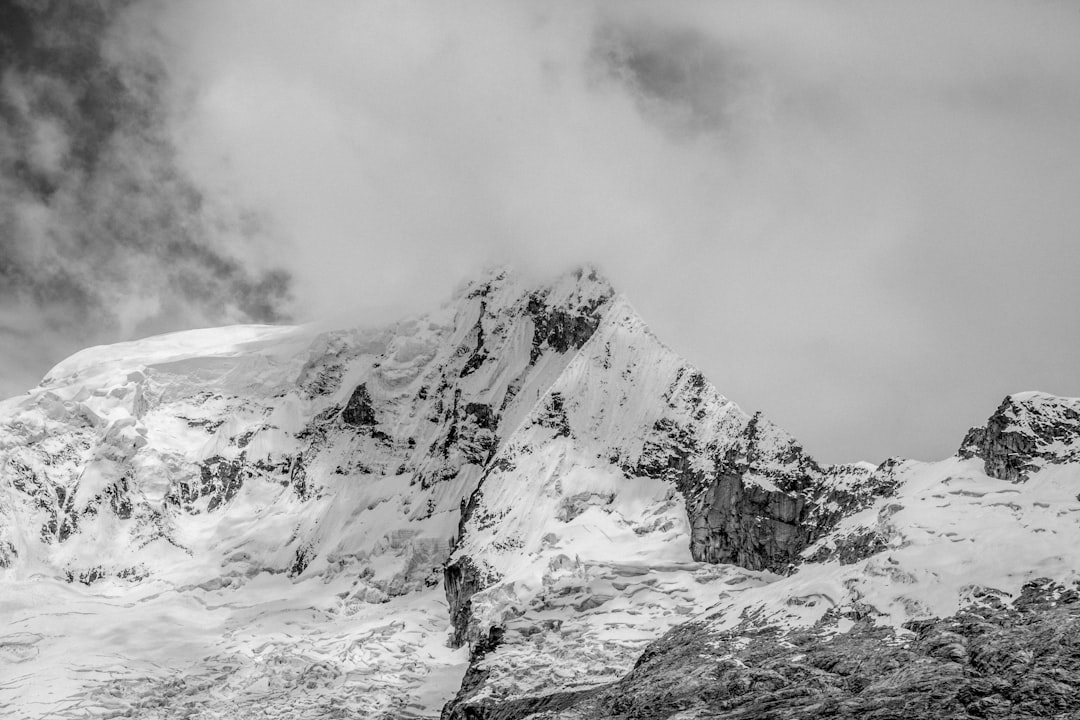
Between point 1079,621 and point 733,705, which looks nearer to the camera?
point 1079,621

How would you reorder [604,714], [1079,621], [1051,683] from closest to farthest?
[1051,683] < [1079,621] < [604,714]

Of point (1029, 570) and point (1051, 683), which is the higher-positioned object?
point (1029, 570)

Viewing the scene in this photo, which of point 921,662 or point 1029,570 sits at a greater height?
point 1029,570

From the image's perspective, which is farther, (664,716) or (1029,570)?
(1029,570)

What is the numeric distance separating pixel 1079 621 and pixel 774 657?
45.3 metres

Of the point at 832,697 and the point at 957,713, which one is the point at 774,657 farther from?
the point at 957,713

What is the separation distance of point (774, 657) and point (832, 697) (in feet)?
85.8

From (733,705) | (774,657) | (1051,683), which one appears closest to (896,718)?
(1051,683)

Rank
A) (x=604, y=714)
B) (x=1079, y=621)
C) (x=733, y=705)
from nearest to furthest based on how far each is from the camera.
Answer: (x=1079, y=621)
(x=733, y=705)
(x=604, y=714)

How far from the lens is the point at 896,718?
154625mm

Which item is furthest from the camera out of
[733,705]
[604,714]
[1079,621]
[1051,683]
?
[604,714]

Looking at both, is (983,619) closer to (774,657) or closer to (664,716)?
(774,657)

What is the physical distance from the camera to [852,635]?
197625mm

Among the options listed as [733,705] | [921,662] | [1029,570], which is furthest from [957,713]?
[1029,570]
